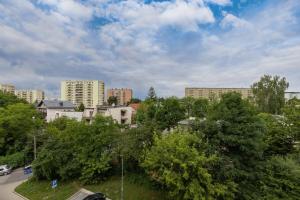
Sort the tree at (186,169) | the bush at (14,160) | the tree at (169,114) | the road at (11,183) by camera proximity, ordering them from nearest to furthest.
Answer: the tree at (186,169)
the road at (11,183)
the tree at (169,114)
the bush at (14,160)

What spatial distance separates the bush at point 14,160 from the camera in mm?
35562

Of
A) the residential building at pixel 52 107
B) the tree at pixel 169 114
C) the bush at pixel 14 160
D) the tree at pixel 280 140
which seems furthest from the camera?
the residential building at pixel 52 107

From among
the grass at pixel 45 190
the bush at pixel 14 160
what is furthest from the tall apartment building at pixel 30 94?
the grass at pixel 45 190

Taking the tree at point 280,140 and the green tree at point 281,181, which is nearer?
the green tree at point 281,181

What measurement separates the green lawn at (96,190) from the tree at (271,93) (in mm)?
40892

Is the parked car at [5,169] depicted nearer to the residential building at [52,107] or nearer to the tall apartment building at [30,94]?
the residential building at [52,107]

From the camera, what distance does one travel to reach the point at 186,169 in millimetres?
15164

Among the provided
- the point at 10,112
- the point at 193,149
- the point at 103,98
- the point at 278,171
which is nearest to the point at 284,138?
the point at 278,171

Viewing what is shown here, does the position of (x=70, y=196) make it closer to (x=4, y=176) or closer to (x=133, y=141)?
(x=133, y=141)

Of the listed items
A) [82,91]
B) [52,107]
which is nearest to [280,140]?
[52,107]

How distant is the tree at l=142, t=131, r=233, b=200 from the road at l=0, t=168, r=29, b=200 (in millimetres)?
17108

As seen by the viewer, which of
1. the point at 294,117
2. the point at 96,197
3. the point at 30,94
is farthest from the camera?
the point at 30,94

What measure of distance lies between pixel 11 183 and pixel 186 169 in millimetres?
24459

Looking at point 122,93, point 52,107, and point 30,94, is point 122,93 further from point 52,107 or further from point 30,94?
point 52,107
